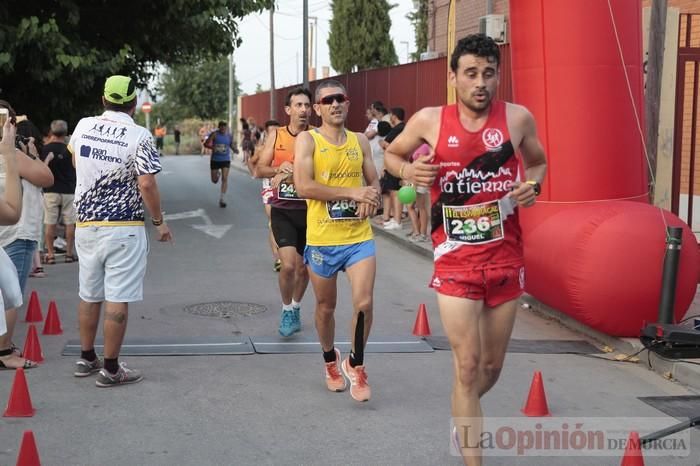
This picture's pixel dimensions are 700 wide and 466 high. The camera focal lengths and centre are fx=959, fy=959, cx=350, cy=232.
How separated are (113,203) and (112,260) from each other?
1.25 ft

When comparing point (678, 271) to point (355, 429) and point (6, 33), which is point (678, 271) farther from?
point (6, 33)

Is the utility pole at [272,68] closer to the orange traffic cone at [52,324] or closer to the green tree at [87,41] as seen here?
the green tree at [87,41]

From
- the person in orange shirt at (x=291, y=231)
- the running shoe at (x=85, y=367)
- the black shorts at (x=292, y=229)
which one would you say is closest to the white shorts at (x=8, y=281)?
the running shoe at (x=85, y=367)

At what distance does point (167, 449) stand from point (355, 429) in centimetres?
112

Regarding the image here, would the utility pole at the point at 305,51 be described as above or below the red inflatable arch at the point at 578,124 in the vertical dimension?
above

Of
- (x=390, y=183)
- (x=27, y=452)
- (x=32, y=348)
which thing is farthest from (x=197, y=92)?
(x=27, y=452)

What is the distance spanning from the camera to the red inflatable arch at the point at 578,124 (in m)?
8.33

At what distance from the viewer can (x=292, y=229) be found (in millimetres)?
8125

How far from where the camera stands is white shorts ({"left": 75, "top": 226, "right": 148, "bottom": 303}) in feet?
21.0

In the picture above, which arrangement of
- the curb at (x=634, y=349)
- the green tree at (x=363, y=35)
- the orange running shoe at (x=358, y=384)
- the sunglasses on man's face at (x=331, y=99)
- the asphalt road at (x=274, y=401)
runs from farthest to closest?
the green tree at (x=363, y=35) < the curb at (x=634, y=349) < the sunglasses on man's face at (x=331, y=99) < the orange running shoe at (x=358, y=384) < the asphalt road at (x=274, y=401)

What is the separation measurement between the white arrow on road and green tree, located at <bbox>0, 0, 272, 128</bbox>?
103 inches

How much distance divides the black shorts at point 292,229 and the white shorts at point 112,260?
175cm

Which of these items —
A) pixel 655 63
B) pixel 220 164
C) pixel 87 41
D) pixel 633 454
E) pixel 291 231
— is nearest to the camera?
pixel 633 454

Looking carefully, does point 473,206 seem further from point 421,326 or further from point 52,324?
point 52,324
